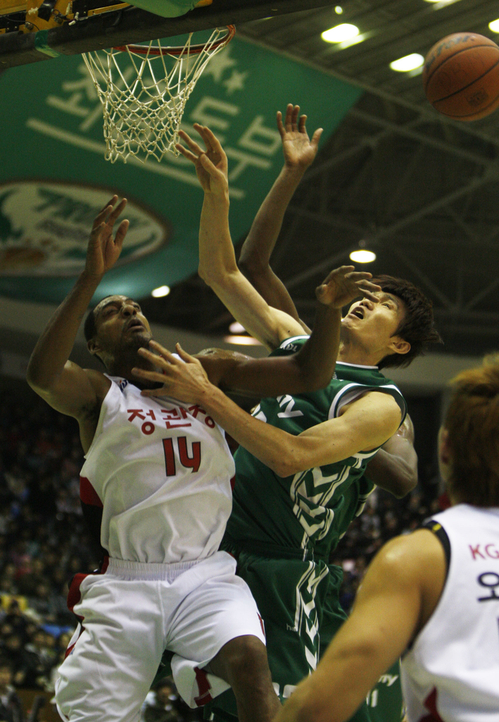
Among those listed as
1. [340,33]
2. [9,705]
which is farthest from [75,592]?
[340,33]

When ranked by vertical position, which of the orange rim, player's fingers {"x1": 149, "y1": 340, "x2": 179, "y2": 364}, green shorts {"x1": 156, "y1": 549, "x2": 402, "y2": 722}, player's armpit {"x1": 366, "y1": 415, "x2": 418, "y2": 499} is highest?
the orange rim

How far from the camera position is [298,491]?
3.65 meters

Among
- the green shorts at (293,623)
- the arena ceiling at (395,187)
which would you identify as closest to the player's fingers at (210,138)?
the green shorts at (293,623)

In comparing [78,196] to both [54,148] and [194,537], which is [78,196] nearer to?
[54,148]

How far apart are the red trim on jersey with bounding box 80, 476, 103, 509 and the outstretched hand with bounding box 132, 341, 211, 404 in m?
0.48

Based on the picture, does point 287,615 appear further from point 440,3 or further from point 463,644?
point 440,3

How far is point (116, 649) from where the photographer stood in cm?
302

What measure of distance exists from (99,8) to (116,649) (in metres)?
2.83

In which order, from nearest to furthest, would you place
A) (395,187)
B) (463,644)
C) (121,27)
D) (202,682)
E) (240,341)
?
(463,644) < (202,682) < (121,27) < (395,187) < (240,341)

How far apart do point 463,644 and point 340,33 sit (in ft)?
31.6

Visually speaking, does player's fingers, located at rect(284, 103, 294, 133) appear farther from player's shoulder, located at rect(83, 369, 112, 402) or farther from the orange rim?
player's shoulder, located at rect(83, 369, 112, 402)

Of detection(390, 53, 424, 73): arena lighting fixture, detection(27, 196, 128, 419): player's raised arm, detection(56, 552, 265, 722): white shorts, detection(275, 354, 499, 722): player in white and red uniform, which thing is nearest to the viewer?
detection(275, 354, 499, 722): player in white and red uniform

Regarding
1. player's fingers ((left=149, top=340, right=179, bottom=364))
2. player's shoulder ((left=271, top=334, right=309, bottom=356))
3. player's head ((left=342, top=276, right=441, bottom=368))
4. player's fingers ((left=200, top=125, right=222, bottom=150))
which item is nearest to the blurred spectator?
player's shoulder ((left=271, top=334, right=309, bottom=356))

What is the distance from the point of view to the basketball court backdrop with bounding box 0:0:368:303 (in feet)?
30.3
